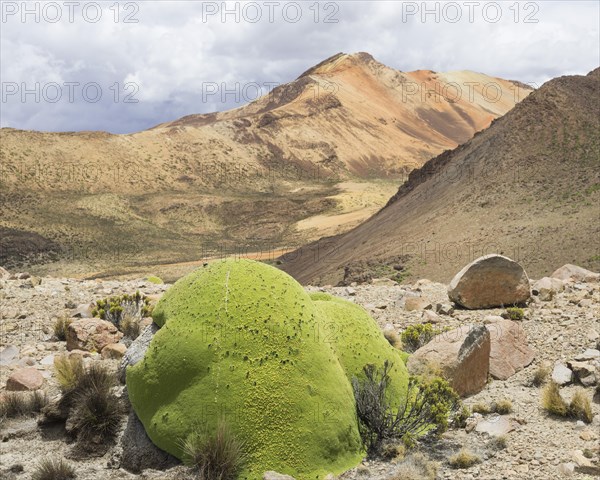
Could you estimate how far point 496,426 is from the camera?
6328 millimetres

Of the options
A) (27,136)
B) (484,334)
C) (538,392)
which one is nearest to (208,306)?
(484,334)

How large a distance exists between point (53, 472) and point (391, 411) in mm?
3249

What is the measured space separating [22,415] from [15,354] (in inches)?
99.4

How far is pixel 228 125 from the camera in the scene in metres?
83.3

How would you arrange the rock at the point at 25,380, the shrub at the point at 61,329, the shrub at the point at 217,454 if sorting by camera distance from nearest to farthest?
1. the shrub at the point at 217,454
2. the rock at the point at 25,380
3. the shrub at the point at 61,329

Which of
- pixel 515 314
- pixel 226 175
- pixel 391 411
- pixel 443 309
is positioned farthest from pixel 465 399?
pixel 226 175

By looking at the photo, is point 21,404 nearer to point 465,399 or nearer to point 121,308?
point 121,308

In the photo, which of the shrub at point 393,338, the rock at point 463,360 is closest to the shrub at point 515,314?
the shrub at point 393,338

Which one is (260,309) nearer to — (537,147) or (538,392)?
(538,392)

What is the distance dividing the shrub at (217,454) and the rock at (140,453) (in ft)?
1.29

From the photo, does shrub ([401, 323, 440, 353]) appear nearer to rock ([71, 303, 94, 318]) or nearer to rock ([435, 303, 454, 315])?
rock ([435, 303, 454, 315])

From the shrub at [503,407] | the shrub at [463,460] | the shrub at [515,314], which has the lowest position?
the shrub at [463,460]

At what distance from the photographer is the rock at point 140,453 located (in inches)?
227

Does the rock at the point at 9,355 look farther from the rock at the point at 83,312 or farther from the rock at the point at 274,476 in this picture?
the rock at the point at 274,476
